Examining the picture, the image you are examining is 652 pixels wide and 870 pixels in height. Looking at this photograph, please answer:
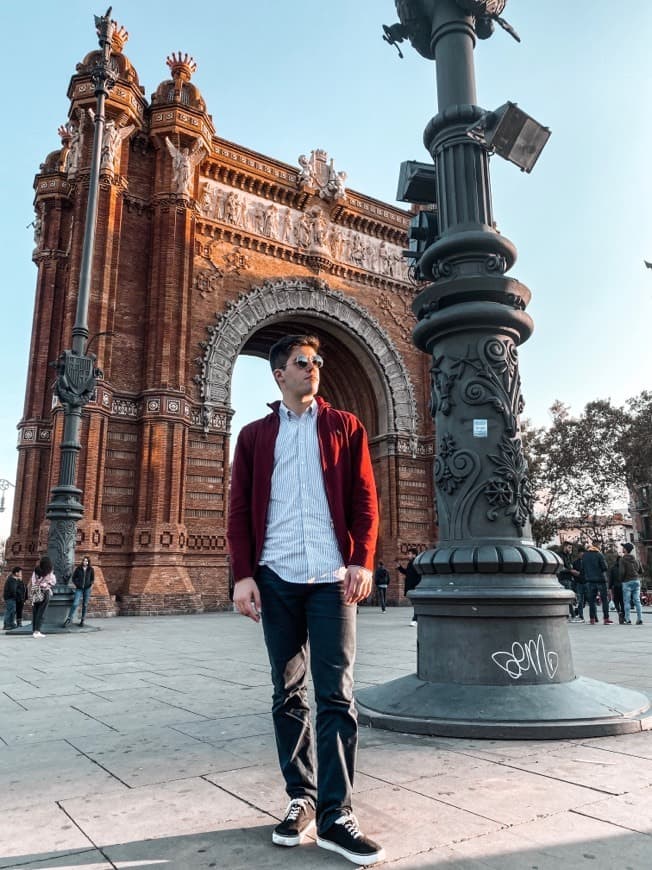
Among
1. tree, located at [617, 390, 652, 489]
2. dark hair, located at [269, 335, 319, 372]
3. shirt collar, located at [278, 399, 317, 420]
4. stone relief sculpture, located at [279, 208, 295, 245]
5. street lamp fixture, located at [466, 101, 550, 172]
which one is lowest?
shirt collar, located at [278, 399, 317, 420]

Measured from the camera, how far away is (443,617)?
12.8 feet

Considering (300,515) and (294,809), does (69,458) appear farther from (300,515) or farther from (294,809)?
(294,809)

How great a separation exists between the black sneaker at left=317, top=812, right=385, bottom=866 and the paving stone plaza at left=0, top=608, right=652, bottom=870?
0.13 ft

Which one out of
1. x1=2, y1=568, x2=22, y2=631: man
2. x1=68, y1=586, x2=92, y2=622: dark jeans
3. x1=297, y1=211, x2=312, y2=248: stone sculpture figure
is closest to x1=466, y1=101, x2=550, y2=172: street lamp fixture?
x1=68, y1=586, x2=92, y2=622: dark jeans

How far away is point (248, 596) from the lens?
2.43m

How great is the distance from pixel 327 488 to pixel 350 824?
114cm

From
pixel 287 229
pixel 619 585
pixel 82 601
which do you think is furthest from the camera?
pixel 287 229

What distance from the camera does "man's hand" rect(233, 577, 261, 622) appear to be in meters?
2.41

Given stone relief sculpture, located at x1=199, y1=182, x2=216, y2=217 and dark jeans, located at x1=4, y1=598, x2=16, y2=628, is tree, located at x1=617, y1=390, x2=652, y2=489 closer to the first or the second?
stone relief sculpture, located at x1=199, y1=182, x2=216, y2=217

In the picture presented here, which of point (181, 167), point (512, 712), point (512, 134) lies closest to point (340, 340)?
point (181, 167)

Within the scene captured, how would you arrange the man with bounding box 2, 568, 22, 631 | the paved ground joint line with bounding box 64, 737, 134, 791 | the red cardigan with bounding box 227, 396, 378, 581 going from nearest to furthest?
1. the red cardigan with bounding box 227, 396, 378, 581
2. the paved ground joint line with bounding box 64, 737, 134, 791
3. the man with bounding box 2, 568, 22, 631

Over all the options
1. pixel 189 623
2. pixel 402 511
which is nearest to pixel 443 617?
pixel 189 623

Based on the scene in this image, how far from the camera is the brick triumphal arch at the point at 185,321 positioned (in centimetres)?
1819

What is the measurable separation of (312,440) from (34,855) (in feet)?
5.53
